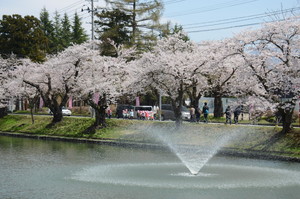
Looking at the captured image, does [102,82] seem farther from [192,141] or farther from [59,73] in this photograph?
[192,141]

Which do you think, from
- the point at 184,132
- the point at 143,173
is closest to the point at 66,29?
the point at 184,132

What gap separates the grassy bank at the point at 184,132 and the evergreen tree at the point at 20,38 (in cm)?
1213

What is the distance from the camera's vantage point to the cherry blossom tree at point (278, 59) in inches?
1038

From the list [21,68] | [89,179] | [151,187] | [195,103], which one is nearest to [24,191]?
[89,179]

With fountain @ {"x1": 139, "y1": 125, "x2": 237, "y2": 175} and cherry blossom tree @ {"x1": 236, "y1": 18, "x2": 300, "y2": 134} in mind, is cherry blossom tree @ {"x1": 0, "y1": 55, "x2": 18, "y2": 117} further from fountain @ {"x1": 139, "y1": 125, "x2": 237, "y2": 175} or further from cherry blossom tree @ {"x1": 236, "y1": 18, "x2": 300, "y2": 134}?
cherry blossom tree @ {"x1": 236, "y1": 18, "x2": 300, "y2": 134}

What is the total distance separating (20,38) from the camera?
184 feet

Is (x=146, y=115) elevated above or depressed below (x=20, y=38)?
below

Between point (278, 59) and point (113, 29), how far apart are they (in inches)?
1409

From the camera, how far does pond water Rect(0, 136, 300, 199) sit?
15258 millimetres

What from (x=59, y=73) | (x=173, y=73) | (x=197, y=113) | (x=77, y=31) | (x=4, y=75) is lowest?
(x=197, y=113)

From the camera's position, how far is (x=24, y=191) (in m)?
15.5

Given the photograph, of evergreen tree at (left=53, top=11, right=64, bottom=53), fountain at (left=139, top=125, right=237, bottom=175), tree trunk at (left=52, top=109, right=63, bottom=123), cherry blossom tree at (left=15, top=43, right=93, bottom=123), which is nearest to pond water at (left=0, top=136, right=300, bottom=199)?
fountain at (left=139, top=125, right=237, bottom=175)

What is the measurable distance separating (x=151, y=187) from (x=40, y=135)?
24974mm

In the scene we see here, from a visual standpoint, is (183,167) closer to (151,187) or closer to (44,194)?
(151,187)
